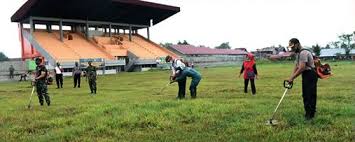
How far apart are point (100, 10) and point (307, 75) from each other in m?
65.7

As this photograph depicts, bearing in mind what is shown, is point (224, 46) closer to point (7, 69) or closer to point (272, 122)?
point (7, 69)

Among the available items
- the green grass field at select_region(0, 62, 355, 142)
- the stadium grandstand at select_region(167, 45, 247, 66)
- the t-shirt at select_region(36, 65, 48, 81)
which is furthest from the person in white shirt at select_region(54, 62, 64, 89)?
the stadium grandstand at select_region(167, 45, 247, 66)

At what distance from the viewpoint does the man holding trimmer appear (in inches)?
395

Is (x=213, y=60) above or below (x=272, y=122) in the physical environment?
above

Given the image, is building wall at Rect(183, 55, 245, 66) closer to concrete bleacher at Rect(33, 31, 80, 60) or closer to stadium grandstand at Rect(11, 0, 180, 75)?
stadium grandstand at Rect(11, 0, 180, 75)

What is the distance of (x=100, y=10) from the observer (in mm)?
73125

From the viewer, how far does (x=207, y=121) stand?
407 inches

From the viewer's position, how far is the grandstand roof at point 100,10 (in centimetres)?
6533

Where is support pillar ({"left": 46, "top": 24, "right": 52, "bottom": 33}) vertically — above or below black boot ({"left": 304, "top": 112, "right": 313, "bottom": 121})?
above

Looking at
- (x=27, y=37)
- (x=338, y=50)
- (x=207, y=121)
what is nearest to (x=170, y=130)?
(x=207, y=121)

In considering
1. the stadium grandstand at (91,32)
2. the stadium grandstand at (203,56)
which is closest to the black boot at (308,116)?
the stadium grandstand at (91,32)

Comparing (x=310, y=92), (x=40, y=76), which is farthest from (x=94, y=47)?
(x=310, y=92)

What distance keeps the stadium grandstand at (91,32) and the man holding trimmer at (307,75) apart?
164 feet

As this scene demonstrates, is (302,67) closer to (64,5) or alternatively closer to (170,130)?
(170,130)
